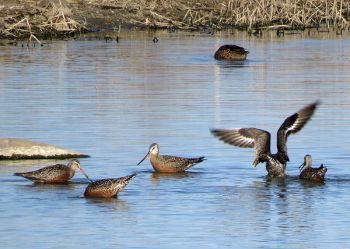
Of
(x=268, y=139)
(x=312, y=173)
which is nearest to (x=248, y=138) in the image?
(x=268, y=139)

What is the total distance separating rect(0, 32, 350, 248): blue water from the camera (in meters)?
12.4

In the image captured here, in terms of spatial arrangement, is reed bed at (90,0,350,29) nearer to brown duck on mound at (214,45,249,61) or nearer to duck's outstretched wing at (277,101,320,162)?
brown duck on mound at (214,45,249,61)

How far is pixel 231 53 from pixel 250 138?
55.2 ft

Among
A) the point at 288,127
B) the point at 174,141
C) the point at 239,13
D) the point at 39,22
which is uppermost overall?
the point at 239,13

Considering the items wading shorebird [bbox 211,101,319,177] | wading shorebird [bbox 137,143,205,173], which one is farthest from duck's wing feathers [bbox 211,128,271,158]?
wading shorebird [bbox 137,143,205,173]

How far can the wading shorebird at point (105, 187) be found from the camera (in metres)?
13.9

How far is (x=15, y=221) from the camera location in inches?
499

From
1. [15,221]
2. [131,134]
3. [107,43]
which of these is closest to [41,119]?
[131,134]

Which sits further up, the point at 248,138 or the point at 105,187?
the point at 248,138

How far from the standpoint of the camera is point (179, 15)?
148ft

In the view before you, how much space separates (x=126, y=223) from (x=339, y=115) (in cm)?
960

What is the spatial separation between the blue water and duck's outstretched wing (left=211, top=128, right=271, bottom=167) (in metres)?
0.31

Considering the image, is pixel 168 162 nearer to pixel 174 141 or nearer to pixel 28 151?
pixel 28 151

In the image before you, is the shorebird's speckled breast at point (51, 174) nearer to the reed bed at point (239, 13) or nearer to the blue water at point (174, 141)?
the blue water at point (174, 141)
